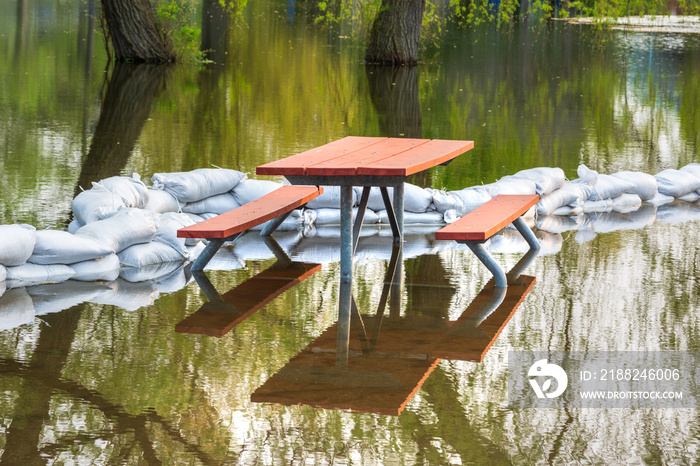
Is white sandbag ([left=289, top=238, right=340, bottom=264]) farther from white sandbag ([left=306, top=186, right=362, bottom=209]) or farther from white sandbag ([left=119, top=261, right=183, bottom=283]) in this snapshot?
white sandbag ([left=119, top=261, right=183, bottom=283])

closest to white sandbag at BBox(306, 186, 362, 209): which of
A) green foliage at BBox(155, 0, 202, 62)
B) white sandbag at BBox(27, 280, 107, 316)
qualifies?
white sandbag at BBox(27, 280, 107, 316)

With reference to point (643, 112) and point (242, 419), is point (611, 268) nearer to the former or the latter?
point (242, 419)

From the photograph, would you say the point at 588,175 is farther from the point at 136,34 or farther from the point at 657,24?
the point at 657,24

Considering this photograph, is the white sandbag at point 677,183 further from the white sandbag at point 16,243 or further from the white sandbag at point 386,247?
the white sandbag at point 16,243

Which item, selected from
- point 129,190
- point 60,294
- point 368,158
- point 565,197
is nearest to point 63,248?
point 60,294

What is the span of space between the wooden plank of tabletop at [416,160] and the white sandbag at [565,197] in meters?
1.26

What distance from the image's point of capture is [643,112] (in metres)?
12.9

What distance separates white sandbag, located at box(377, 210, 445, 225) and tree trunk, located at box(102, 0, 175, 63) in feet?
33.7

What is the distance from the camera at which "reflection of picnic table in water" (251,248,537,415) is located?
367 centimetres

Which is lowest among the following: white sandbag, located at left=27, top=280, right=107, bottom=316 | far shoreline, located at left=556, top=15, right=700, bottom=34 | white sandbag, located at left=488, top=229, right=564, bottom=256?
white sandbag, located at left=488, top=229, right=564, bottom=256

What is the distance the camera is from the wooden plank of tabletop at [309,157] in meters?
4.68

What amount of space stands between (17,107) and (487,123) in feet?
18.4

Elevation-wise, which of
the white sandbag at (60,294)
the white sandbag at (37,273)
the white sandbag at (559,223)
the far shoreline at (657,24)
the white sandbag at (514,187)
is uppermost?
the far shoreline at (657,24)

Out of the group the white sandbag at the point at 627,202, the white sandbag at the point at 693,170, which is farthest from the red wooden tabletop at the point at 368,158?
the white sandbag at the point at 693,170
